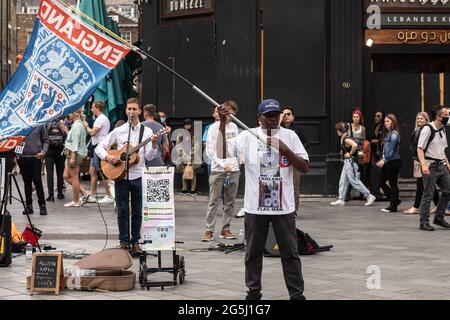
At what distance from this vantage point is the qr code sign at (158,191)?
8.67 metres

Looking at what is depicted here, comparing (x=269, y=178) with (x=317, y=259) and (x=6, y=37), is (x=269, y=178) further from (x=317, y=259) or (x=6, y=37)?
(x=6, y=37)

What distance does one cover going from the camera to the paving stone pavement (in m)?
7.73

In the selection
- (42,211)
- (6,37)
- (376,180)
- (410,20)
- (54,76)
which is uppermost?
(6,37)

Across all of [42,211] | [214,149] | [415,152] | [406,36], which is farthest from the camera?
[406,36]

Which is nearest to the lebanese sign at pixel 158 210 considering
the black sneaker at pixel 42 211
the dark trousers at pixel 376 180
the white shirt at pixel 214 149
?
the white shirt at pixel 214 149

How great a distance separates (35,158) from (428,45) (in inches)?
356

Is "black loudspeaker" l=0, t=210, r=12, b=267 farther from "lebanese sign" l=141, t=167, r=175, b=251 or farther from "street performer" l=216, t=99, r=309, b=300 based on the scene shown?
"street performer" l=216, t=99, r=309, b=300

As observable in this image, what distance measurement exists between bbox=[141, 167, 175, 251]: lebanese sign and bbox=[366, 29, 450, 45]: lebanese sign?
404 inches

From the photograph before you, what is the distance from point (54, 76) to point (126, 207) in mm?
2220

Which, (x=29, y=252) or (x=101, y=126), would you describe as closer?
(x=29, y=252)

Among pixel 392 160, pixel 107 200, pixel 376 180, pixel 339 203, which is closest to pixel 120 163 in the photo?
→ pixel 107 200

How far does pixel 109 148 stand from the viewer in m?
9.95

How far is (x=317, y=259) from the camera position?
32.5 ft

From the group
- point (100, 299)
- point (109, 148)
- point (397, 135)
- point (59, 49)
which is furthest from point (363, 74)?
point (100, 299)
